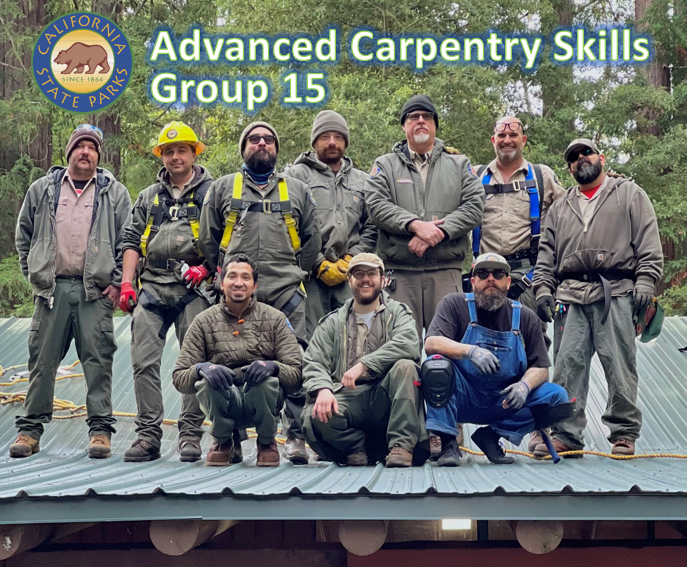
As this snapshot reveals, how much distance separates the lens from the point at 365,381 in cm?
578

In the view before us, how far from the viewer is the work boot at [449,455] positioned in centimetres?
566

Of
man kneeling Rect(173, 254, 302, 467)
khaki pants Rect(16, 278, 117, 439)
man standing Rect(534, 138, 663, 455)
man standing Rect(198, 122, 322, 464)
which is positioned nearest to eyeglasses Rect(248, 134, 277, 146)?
man standing Rect(198, 122, 322, 464)

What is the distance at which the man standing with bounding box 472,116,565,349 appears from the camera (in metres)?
6.56

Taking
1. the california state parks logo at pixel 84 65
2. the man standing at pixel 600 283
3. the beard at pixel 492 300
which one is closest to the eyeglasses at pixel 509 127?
the man standing at pixel 600 283

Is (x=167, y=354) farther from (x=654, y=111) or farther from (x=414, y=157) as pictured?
(x=654, y=111)

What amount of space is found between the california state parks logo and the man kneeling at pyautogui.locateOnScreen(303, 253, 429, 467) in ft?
36.3

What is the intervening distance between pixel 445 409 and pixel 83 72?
1181 centimetres

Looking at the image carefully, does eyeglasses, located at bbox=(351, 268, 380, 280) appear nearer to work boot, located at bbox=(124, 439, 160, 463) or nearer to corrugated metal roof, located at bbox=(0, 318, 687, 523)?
corrugated metal roof, located at bbox=(0, 318, 687, 523)

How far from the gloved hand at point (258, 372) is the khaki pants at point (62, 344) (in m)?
1.24

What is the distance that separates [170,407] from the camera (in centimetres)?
771

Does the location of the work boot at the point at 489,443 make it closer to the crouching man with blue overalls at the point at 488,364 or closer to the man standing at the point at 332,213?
the crouching man with blue overalls at the point at 488,364

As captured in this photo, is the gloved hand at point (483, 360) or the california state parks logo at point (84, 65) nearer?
the gloved hand at point (483, 360)

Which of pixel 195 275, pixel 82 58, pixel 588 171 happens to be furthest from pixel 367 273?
pixel 82 58

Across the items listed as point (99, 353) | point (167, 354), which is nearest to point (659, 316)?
point (99, 353)
